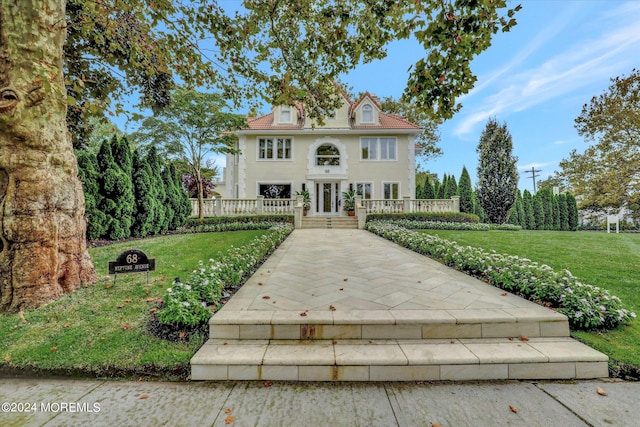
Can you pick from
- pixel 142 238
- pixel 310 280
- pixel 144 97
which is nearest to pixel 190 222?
pixel 142 238

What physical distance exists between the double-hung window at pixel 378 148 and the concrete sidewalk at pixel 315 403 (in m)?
15.5

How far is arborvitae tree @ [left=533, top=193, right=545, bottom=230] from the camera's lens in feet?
53.7

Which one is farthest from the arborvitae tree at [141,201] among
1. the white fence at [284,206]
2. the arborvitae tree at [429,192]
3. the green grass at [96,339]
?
the arborvitae tree at [429,192]

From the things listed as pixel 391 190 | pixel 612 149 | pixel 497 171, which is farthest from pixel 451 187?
pixel 612 149

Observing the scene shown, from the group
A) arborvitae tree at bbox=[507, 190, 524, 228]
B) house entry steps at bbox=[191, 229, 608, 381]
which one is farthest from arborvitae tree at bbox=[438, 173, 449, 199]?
house entry steps at bbox=[191, 229, 608, 381]

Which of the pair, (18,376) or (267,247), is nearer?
(18,376)

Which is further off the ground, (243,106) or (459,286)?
(243,106)

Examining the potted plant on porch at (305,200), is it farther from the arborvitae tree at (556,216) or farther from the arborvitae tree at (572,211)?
the arborvitae tree at (572,211)

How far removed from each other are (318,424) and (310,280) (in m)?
2.54

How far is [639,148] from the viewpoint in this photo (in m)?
15.5

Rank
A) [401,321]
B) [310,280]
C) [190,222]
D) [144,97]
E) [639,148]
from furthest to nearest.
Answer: [639,148] → [190,222] → [144,97] → [310,280] → [401,321]

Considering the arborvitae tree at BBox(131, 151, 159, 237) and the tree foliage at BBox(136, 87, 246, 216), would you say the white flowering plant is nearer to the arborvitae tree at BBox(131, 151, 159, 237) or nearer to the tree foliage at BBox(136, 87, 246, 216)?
the arborvitae tree at BBox(131, 151, 159, 237)

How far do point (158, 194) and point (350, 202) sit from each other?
10157 millimetres

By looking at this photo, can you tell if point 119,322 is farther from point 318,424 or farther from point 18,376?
point 318,424
